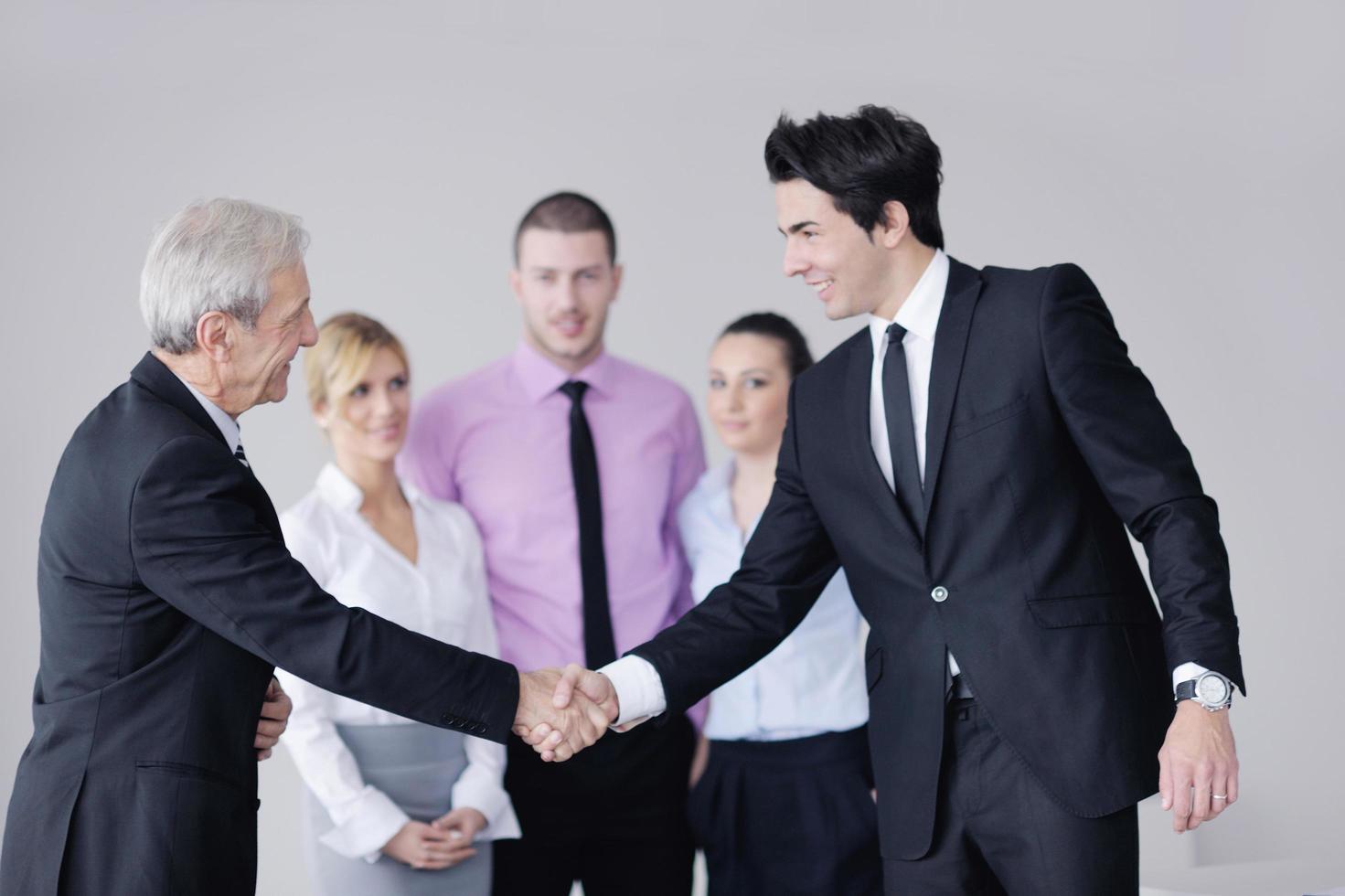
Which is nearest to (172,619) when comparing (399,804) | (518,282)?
(399,804)

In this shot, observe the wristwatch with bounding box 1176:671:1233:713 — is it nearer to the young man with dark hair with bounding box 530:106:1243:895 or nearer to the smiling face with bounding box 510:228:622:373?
the young man with dark hair with bounding box 530:106:1243:895

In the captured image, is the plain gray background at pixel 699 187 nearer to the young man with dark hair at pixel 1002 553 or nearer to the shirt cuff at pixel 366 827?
the shirt cuff at pixel 366 827

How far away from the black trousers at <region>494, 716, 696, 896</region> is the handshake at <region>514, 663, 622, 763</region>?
41 centimetres

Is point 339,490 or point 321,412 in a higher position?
point 321,412

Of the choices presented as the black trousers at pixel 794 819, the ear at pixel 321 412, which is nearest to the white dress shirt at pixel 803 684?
the black trousers at pixel 794 819

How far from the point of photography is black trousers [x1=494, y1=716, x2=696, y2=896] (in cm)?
Result: 285

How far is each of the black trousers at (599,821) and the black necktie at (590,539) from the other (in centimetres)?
21

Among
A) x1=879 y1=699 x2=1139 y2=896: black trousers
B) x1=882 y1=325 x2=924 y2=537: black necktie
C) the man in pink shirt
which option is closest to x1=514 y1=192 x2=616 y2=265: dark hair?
the man in pink shirt

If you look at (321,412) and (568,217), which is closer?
(321,412)

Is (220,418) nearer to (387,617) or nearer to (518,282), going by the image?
(387,617)

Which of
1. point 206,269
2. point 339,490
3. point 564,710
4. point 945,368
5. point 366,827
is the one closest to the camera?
point 206,269

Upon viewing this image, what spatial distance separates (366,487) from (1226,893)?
1852 mm

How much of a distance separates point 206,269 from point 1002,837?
1.38m

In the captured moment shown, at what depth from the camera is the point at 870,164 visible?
7.32 feet
